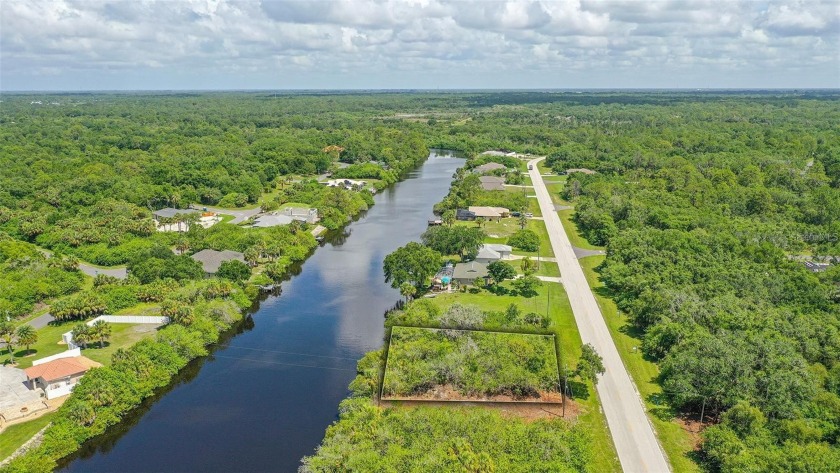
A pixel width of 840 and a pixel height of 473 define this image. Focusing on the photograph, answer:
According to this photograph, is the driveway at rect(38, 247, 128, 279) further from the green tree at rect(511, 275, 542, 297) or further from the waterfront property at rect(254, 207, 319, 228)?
the green tree at rect(511, 275, 542, 297)

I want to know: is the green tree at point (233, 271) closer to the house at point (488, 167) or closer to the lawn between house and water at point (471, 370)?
the lawn between house and water at point (471, 370)

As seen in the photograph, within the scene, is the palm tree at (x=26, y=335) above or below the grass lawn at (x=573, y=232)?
above

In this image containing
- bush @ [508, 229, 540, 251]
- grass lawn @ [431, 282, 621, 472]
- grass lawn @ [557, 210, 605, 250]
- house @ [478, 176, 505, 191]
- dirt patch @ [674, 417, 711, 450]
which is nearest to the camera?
grass lawn @ [431, 282, 621, 472]

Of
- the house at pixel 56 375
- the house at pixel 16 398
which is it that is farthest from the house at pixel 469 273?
the house at pixel 16 398

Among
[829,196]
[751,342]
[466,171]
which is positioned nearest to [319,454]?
[751,342]

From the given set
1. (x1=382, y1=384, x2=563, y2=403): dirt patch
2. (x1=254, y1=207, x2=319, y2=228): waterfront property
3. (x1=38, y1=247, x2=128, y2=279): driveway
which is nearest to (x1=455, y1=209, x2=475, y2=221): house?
(x1=254, y1=207, x2=319, y2=228): waterfront property

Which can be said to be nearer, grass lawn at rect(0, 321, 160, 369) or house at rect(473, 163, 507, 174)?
grass lawn at rect(0, 321, 160, 369)
